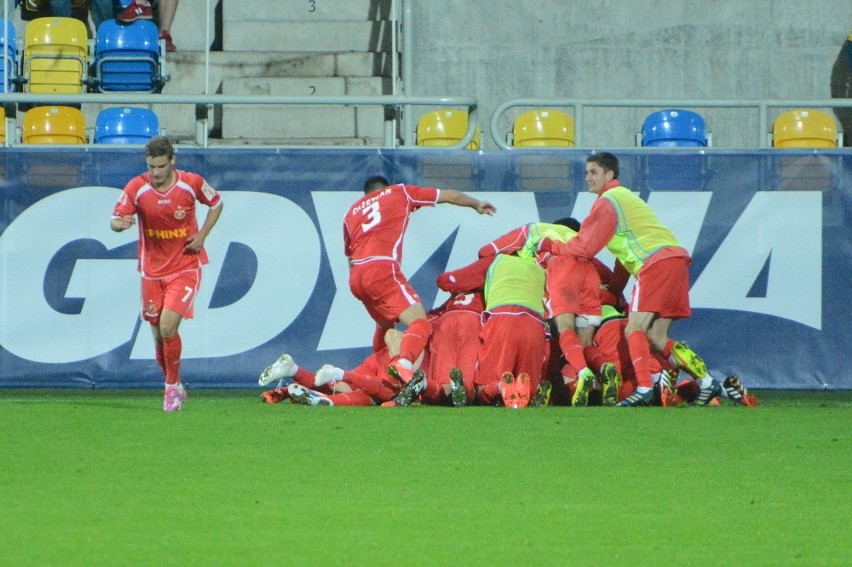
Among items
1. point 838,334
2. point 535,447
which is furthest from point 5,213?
point 838,334

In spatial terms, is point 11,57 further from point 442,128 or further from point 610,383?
point 610,383

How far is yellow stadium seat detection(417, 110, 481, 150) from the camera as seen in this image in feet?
46.0

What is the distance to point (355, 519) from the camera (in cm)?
479

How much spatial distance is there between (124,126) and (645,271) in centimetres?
625

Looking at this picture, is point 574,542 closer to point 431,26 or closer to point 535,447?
point 535,447

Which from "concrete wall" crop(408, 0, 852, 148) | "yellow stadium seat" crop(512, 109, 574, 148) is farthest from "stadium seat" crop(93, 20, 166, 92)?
"yellow stadium seat" crop(512, 109, 574, 148)

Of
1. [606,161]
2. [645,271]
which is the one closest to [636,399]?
[645,271]

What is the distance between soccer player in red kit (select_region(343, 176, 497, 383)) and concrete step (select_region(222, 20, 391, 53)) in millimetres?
6063

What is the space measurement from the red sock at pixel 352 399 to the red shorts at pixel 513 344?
0.88m

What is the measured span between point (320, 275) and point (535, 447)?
201 inches

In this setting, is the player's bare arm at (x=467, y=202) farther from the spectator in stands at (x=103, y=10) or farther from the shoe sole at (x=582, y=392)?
the spectator in stands at (x=103, y=10)

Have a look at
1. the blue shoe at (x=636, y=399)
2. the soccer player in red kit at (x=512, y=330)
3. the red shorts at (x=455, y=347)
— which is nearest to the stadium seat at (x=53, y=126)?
the red shorts at (x=455, y=347)

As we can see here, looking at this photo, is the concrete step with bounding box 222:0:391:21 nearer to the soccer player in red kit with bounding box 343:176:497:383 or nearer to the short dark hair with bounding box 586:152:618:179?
the soccer player in red kit with bounding box 343:176:497:383

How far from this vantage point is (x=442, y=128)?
14.1 metres
